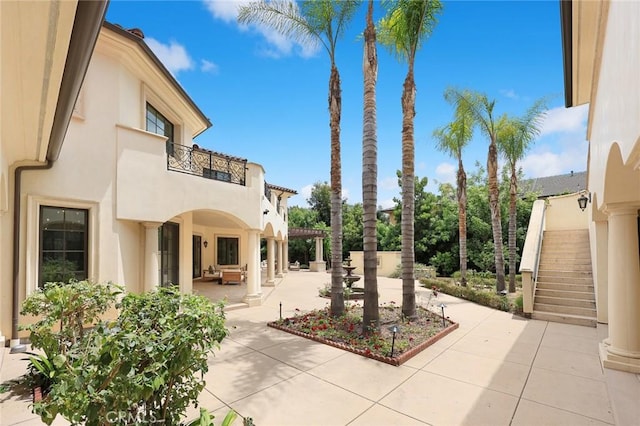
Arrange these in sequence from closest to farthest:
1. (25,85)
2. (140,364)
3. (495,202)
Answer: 1. (140,364)
2. (25,85)
3. (495,202)

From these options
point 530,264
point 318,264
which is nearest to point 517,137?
point 530,264

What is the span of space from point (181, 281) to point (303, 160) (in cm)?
1368

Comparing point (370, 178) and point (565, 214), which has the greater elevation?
point (370, 178)

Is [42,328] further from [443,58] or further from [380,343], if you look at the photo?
[443,58]

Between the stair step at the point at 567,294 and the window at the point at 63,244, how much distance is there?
47.7 ft

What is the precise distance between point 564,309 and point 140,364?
1211cm

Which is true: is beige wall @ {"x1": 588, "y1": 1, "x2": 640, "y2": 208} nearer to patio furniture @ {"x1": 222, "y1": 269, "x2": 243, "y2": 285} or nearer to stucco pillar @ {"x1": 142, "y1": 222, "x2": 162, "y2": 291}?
stucco pillar @ {"x1": 142, "y1": 222, "x2": 162, "y2": 291}

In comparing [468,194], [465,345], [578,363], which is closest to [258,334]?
[465,345]

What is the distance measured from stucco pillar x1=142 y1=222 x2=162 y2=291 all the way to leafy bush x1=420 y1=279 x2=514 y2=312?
39.3 ft

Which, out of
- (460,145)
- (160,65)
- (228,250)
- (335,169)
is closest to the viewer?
(160,65)

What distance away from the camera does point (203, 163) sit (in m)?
10.8

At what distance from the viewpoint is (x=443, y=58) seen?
35.7 feet

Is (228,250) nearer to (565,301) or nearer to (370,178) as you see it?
(370,178)

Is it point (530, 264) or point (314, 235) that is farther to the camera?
point (314, 235)
